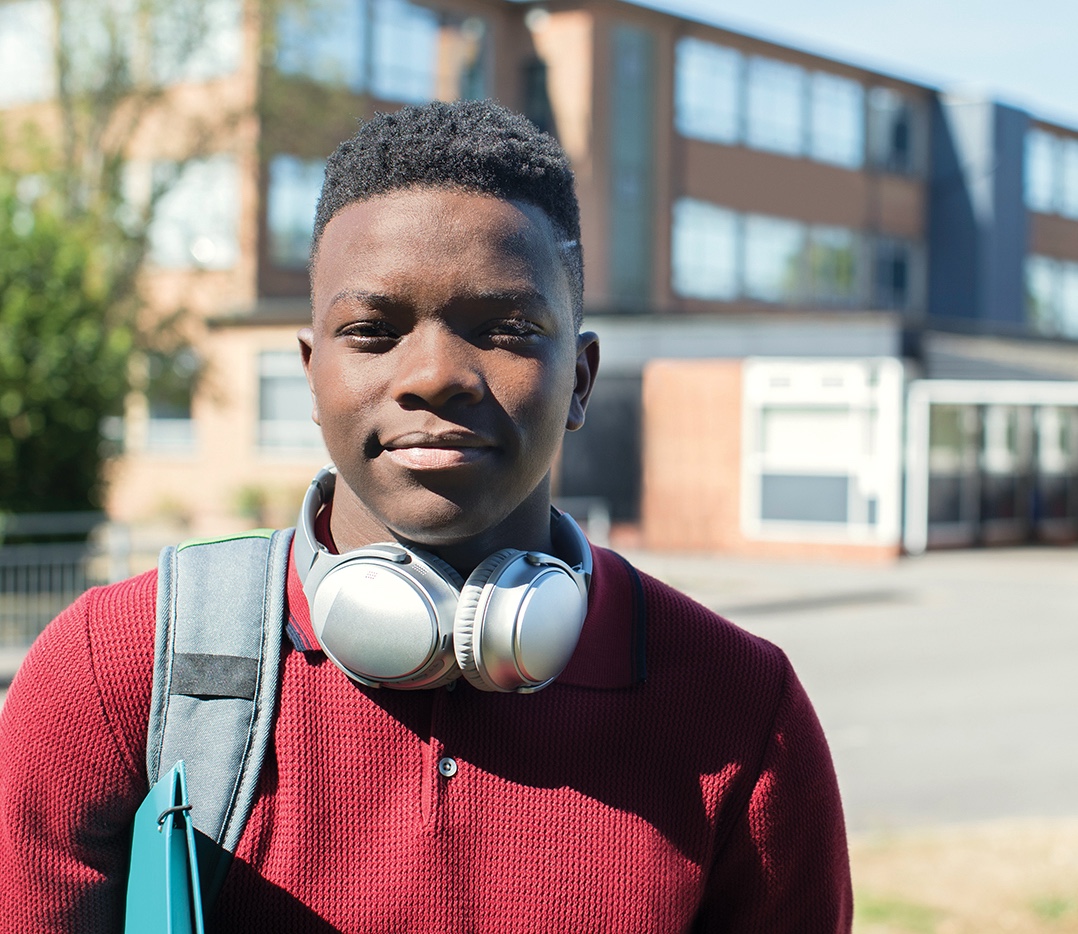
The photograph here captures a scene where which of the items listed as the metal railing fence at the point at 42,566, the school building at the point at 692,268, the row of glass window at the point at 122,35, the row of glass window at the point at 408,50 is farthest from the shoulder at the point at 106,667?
the row of glass window at the point at 408,50

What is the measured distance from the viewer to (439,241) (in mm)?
1578

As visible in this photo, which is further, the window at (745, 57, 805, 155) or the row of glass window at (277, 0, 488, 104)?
the window at (745, 57, 805, 155)

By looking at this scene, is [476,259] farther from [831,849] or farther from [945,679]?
[945,679]

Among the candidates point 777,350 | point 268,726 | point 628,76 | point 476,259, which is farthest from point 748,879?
point 628,76

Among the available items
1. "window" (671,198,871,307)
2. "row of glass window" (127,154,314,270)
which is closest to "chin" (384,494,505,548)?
"row of glass window" (127,154,314,270)

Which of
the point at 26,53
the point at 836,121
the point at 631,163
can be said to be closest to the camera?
the point at 26,53

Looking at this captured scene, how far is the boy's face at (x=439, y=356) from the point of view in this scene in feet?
5.17

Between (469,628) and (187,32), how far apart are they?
21.4 meters

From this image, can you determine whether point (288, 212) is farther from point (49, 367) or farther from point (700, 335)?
point (49, 367)

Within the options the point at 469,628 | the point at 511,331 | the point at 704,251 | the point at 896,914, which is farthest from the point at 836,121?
the point at 469,628

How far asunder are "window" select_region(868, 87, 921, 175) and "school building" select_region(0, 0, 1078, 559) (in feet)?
0.27

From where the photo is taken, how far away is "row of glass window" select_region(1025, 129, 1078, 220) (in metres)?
39.8

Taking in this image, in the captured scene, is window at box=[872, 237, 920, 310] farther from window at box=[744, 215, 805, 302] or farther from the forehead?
the forehead

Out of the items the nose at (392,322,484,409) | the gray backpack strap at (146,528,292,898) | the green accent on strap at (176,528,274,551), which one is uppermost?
the nose at (392,322,484,409)
